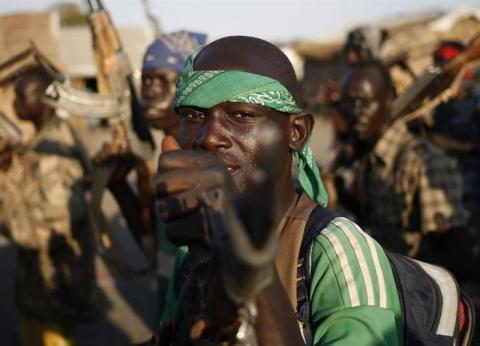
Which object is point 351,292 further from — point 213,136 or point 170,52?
point 170,52

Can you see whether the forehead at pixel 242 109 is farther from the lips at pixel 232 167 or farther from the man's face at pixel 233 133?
the lips at pixel 232 167

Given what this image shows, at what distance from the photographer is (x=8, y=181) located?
15.2 ft

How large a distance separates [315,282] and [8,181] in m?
3.52

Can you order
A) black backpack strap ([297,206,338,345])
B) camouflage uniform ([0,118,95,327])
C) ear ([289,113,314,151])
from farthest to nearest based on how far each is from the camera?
camouflage uniform ([0,118,95,327]) < ear ([289,113,314,151]) < black backpack strap ([297,206,338,345])

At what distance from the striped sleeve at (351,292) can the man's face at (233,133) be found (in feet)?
0.83

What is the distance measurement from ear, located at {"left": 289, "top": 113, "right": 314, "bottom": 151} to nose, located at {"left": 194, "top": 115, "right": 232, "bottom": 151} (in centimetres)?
30

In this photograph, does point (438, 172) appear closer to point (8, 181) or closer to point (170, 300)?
point (170, 300)

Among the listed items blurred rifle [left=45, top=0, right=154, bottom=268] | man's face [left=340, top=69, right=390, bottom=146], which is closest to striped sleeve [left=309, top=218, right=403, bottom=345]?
blurred rifle [left=45, top=0, right=154, bottom=268]

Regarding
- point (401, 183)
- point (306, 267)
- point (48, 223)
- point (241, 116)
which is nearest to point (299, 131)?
point (241, 116)

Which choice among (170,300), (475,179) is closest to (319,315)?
(170,300)

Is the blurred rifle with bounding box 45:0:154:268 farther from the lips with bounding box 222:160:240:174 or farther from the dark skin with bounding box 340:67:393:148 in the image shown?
the lips with bounding box 222:160:240:174

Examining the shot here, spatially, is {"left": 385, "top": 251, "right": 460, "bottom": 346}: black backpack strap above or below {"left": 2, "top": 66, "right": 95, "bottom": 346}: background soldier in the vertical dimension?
above

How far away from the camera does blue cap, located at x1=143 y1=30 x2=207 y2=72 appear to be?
3.81m

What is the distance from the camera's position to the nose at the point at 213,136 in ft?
5.29
